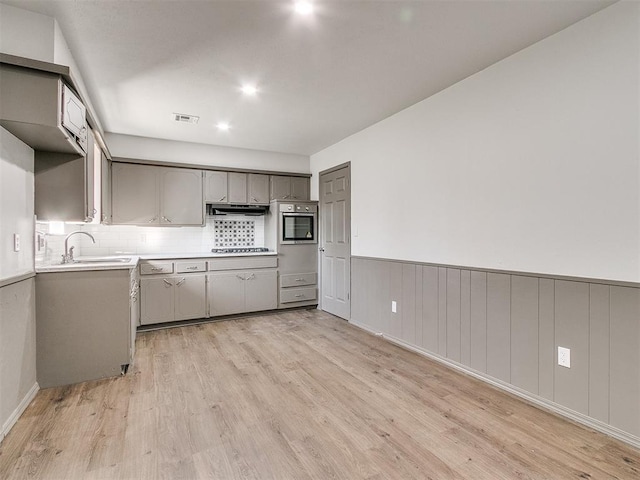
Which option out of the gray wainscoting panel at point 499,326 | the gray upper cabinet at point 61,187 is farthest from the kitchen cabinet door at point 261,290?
the gray wainscoting panel at point 499,326

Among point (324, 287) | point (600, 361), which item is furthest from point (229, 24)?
point (324, 287)

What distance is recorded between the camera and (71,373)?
2.62 meters

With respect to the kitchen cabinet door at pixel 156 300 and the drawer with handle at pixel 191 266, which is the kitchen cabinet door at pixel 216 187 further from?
the kitchen cabinet door at pixel 156 300

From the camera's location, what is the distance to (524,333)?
2.36m

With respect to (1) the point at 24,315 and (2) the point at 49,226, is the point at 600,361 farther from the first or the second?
(2) the point at 49,226

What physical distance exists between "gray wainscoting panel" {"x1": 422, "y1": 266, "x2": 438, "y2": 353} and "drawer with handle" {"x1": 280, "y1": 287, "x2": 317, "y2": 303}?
2.23 metres

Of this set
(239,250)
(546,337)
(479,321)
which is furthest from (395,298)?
(239,250)

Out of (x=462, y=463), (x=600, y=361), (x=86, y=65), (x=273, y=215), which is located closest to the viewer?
(x=462, y=463)

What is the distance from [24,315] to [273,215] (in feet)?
10.3

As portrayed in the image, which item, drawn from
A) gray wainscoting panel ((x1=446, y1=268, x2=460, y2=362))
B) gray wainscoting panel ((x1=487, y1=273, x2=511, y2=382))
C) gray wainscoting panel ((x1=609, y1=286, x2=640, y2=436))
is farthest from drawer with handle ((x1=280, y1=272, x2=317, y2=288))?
gray wainscoting panel ((x1=609, y1=286, x2=640, y2=436))

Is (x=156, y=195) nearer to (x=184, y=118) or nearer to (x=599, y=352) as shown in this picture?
(x=184, y=118)

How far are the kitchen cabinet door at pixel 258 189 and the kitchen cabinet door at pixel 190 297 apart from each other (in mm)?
1360

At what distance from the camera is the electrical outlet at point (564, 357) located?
212 centimetres

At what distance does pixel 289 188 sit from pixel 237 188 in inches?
31.8
